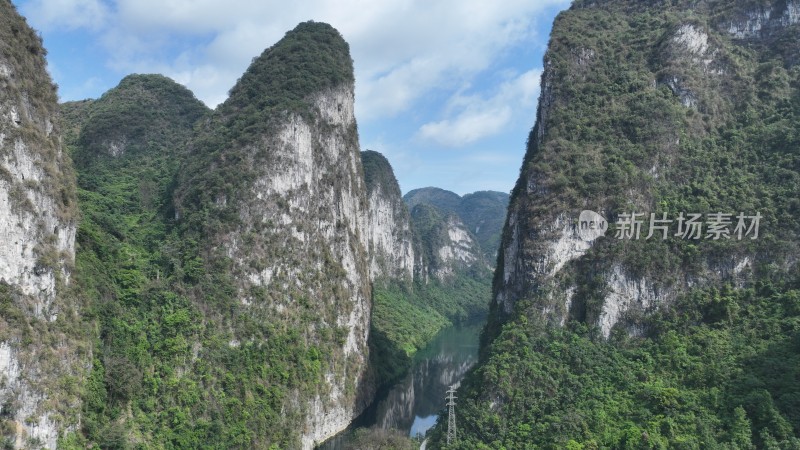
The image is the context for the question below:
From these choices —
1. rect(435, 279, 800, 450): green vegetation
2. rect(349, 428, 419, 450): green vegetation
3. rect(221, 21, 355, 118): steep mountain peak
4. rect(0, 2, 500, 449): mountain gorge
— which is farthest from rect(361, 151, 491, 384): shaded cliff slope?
rect(221, 21, 355, 118): steep mountain peak

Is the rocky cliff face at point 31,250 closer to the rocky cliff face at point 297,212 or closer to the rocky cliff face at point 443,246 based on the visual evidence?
the rocky cliff face at point 297,212

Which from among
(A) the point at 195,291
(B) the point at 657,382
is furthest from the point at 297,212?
(B) the point at 657,382

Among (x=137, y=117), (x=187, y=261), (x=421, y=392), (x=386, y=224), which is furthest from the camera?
(x=386, y=224)

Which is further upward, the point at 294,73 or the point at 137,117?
the point at 294,73

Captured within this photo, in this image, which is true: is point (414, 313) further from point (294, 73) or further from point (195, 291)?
point (195, 291)

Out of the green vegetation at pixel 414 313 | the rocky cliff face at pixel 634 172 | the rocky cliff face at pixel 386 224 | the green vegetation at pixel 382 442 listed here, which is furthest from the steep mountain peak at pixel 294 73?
the rocky cliff face at pixel 386 224

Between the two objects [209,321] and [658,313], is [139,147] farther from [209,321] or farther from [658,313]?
[658,313]

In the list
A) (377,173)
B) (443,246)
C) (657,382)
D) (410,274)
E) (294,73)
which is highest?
(377,173)

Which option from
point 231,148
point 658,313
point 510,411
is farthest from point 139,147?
point 658,313
